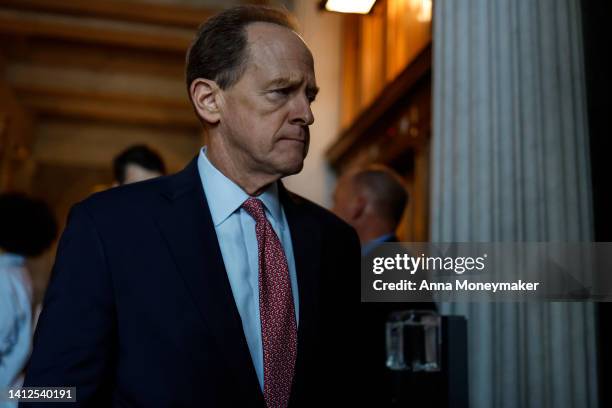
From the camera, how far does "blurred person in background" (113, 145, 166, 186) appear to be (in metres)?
3.12

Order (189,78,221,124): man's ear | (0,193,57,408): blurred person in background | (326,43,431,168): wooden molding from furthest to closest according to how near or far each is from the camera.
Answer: (326,43,431,168): wooden molding → (0,193,57,408): blurred person in background → (189,78,221,124): man's ear

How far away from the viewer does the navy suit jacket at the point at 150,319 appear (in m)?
1.25

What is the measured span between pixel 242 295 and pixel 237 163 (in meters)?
0.34

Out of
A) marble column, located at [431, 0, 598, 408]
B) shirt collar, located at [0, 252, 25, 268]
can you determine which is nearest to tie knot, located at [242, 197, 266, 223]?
marble column, located at [431, 0, 598, 408]

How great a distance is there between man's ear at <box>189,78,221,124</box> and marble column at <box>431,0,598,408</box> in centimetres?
79

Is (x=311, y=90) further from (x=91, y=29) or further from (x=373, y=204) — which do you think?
(x=91, y=29)

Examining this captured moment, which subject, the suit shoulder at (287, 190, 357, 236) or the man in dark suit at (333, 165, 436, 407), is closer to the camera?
the suit shoulder at (287, 190, 357, 236)

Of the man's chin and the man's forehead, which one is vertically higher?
the man's forehead

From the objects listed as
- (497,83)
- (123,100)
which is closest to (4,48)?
(123,100)

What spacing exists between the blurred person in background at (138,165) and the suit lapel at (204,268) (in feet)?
5.54

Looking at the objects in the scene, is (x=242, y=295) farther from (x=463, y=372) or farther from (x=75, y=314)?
(x=463, y=372)

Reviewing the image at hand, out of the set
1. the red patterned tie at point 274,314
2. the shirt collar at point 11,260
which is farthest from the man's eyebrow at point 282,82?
the shirt collar at point 11,260

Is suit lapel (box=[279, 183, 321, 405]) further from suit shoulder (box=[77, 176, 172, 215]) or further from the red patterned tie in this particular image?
suit shoulder (box=[77, 176, 172, 215])

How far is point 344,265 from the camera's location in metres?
1.62
